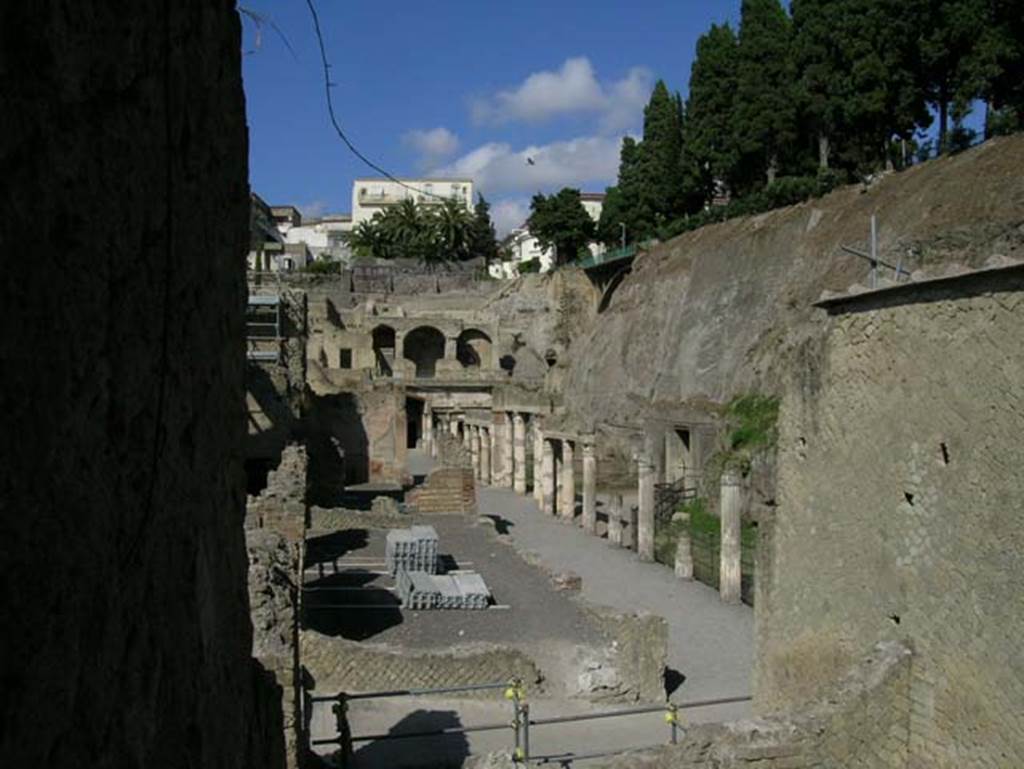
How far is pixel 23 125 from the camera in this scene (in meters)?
1.15

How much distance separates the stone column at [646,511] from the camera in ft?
73.1

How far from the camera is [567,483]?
28.9m

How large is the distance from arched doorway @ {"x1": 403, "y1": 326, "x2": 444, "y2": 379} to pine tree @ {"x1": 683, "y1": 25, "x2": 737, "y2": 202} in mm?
20717

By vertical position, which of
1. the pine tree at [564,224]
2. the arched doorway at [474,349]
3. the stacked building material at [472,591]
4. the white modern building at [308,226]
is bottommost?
the stacked building material at [472,591]

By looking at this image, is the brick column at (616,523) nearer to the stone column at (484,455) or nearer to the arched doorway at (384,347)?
the stone column at (484,455)

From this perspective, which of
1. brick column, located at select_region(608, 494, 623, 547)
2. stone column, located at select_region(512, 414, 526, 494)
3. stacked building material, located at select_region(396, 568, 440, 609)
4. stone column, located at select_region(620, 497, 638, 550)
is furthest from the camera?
stone column, located at select_region(512, 414, 526, 494)

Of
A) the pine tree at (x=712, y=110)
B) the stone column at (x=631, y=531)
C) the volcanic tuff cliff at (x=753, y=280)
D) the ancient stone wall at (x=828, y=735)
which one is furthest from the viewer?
the pine tree at (x=712, y=110)

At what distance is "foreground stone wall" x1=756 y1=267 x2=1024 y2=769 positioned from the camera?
5578 mm

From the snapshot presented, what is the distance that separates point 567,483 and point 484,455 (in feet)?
38.4

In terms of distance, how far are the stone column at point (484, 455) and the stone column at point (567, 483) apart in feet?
33.2

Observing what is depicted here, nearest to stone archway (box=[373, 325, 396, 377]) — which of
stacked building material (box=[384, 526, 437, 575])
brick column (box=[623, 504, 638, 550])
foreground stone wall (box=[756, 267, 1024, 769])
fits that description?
brick column (box=[623, 504, 638, 550])

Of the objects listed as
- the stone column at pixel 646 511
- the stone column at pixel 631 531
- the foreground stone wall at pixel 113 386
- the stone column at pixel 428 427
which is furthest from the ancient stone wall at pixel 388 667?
the stone column at pixel 428 427

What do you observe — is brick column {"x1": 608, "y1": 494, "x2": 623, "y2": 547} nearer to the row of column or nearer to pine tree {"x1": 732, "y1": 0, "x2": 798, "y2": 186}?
the row of column

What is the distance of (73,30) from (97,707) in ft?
2.94
